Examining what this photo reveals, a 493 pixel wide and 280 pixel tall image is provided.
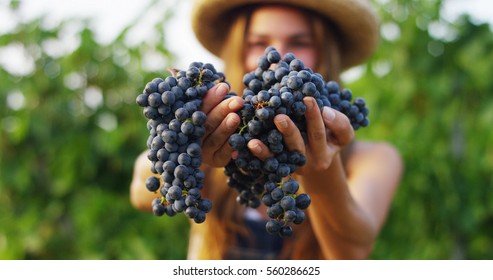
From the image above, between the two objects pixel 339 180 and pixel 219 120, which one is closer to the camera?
pixel 219 120

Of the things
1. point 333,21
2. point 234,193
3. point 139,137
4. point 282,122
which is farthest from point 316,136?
point 139,137

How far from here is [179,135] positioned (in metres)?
1.26

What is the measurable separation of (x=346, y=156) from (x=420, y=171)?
97 cm

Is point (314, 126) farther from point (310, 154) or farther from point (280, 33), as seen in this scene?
point (280, 33)

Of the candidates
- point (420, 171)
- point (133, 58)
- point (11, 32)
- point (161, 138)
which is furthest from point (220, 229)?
point (11, 32)

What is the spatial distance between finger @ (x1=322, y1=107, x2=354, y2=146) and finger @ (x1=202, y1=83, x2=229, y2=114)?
0.87 feet

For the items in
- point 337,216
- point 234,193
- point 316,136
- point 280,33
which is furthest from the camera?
point 234,193

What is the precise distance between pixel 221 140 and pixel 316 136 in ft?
0.78

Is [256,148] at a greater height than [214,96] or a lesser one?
lesser

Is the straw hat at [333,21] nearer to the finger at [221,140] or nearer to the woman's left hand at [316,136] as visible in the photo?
the woman's left hand at [316,136]

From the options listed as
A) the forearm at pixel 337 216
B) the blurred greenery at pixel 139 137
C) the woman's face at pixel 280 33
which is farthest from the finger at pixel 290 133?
the blurred greenery at pixel 139 137

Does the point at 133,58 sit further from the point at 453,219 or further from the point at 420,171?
the point at 453,219

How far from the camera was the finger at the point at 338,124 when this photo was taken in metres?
1.40

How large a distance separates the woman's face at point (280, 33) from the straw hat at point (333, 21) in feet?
0.13
